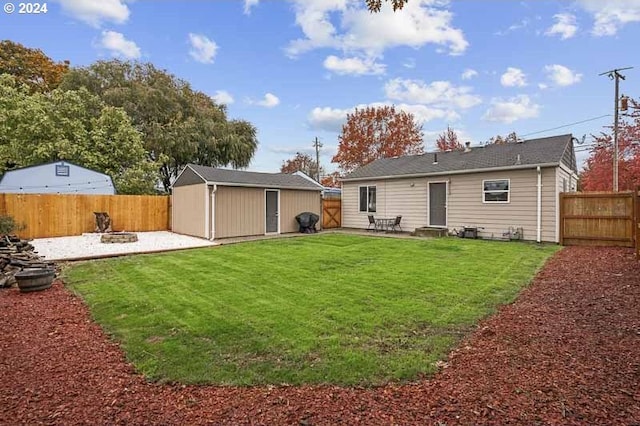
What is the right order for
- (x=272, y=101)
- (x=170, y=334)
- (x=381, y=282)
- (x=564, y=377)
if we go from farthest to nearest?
(x=272, y=101) < (x=381, y=282) < (x=170, y=334) < (x=564, y=377)

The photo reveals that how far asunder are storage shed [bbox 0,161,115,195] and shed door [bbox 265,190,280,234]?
25.9 ft

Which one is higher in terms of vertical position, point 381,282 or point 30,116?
point 30,116

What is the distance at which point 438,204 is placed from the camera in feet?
45.8

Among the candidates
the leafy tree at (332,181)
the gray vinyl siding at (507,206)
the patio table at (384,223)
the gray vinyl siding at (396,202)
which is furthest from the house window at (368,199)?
the leafy tree at (332,181)

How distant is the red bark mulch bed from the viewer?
2.38 m

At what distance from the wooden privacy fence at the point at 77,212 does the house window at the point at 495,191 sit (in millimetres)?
13487

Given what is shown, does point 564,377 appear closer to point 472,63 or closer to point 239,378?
point 239,378

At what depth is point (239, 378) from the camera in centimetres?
293

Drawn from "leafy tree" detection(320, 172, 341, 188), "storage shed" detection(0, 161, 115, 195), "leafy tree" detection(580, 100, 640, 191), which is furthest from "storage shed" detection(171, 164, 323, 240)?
"leafy tree" detection(320, 172, 341, 188)

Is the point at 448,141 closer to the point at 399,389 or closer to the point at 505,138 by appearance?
the point at 505,138

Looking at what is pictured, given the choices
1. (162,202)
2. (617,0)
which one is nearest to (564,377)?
(617,0)

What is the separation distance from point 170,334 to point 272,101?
51.6 feet

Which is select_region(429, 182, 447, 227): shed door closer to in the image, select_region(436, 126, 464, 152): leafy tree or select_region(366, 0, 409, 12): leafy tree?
select_region(366, 0, 409, 12): leafy tree

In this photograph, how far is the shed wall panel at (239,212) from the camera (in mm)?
13125
